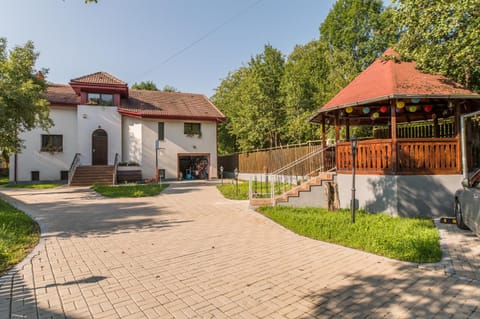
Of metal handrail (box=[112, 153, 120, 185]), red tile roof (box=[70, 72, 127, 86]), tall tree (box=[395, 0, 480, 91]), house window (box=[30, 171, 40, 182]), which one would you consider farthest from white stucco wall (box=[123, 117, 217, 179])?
tall tree (box=[395, 0, 480, 91])

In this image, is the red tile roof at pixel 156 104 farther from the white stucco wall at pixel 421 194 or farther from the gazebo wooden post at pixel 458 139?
the gazebo wooden post at pixel 458 139

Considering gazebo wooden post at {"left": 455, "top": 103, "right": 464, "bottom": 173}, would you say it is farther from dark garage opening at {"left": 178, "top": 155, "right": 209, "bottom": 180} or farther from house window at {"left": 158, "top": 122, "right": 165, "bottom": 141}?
house window at {"left": 158, "top": 122, "right": 165, "bottom": 141}

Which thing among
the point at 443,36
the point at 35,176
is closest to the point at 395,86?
the point at 443,36

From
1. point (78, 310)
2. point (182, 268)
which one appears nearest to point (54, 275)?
point (78, 310)

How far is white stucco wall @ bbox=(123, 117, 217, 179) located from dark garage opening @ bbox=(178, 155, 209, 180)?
0.63 m

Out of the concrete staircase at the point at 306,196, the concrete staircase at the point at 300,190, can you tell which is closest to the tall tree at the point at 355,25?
the concrete staircase at the point at 300,190

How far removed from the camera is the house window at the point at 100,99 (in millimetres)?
21328

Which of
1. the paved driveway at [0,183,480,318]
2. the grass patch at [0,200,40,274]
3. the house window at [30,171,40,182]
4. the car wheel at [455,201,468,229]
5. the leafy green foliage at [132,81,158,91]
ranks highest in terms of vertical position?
the leafy green foliage at [132,81,158,91]

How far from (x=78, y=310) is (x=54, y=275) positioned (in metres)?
1.42

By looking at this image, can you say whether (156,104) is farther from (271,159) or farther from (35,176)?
(271,159)

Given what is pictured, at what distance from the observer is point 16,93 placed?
37.9 feet

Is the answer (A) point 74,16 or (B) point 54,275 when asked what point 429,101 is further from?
(A) point 74,16

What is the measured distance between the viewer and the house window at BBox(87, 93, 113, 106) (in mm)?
21328

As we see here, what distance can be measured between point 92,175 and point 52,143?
5.45 meters
